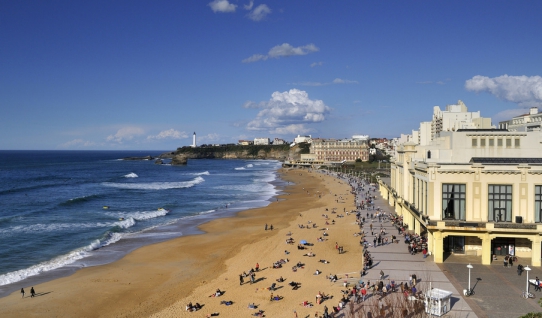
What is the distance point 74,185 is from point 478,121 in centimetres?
7516

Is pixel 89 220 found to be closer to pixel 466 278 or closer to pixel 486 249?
pixel 466 278

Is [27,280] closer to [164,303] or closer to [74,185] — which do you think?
[164,303]

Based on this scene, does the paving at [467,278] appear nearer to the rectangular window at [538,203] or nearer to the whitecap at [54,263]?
the rectangular window at [538,203]

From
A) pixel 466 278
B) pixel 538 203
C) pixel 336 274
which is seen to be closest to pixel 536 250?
pixel 538 203

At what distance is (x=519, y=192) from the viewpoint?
24.7m

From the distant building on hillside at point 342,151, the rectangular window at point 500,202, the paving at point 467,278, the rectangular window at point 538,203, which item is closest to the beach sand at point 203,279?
the paving at point 467,278

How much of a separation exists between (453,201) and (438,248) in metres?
2.95

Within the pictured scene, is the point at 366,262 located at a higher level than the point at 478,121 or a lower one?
lower

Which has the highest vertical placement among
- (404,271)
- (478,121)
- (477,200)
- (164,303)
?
(478,121)

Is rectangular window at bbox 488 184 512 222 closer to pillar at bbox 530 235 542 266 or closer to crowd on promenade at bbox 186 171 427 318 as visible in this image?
pillar at bbox 530 235 542 266

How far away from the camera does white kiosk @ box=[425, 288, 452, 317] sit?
1778cm

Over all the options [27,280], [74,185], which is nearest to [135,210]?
[27,280]

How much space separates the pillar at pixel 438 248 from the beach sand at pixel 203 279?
15.5 feet

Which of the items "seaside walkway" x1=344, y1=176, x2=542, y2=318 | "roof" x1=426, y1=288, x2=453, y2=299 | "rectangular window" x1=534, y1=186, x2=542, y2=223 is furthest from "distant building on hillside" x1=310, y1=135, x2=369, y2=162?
"roof" x1=426, y1=288, x2=453, y2=299
